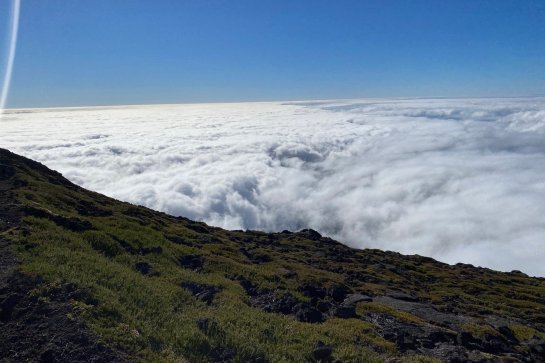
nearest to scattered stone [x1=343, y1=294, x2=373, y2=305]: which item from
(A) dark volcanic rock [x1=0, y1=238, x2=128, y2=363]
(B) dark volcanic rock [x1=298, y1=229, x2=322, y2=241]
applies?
(A) dark volcanic rock [x1=0, y1=238, x2=128, y2=363]

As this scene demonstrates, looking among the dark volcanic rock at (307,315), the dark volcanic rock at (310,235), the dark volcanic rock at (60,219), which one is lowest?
the dark volcanic rock at (310,235)

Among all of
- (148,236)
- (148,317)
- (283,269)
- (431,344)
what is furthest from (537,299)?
(148,317)

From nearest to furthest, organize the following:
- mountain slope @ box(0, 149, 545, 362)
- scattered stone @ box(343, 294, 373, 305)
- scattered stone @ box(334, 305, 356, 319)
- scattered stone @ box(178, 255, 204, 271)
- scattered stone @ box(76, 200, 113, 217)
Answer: mountain slope @ box(0, 149, 545, 362) → scattered stone @ box(334, 305, 356, 319) → scattered stone @ box(178, 255, 204, 271) → scattered stone @ box(343, 294, 373, 305) → scattered stone @ box(76, 200, 113, 217)

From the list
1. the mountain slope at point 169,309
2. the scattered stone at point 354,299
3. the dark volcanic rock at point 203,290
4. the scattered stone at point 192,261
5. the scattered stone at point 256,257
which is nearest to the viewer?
the mountain slope at point 169,309

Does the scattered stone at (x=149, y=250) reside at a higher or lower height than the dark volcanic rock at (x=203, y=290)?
lower

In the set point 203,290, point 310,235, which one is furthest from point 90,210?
point 310,235

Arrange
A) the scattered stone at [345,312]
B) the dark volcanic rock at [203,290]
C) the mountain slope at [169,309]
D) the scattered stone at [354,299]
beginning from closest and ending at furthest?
the mountain slope at [169,309]
the dark volcanic rock at [203,290]
the scattered stone at [345,312]
the scattered stone at [354,299]

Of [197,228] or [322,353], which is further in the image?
[197,228]

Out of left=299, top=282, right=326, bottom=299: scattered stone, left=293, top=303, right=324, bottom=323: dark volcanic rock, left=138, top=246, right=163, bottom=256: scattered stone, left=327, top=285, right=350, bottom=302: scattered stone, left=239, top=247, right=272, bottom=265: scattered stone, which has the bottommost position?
left=239, top=247, right=272, bottom=265: scattered stone

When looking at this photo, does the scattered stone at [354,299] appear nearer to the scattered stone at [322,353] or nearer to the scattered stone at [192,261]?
the scattered stone at [192,261]

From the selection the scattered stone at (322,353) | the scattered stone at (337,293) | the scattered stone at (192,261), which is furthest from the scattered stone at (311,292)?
the scattered stone at (322,353)

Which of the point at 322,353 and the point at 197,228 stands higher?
the point at 322,353

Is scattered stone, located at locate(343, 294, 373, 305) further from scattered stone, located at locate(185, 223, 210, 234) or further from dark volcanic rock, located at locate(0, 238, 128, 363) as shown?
scattered stone, located at locate(185, 223, 210, 234)

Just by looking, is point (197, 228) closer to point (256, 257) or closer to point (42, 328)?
point (256, 257)
